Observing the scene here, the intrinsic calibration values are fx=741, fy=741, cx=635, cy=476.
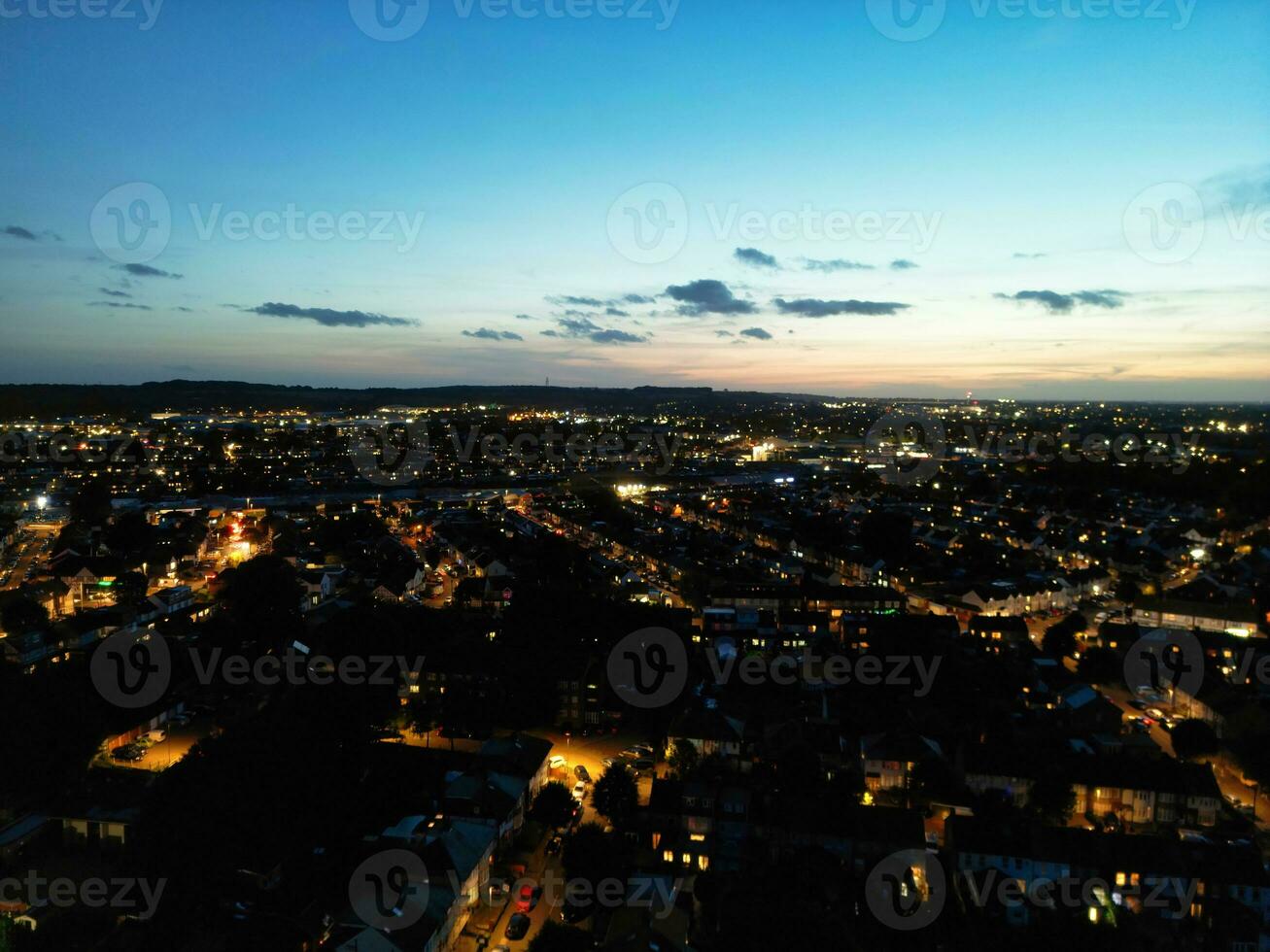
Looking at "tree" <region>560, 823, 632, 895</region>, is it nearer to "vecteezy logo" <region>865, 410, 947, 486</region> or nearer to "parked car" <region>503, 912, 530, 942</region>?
"parked car" <region>503, 912, 530, 942</region>

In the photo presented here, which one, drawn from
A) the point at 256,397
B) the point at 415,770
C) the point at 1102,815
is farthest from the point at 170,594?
the point at 256,397

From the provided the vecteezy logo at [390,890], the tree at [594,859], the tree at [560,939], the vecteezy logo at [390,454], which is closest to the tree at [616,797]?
the tree at [594,859]

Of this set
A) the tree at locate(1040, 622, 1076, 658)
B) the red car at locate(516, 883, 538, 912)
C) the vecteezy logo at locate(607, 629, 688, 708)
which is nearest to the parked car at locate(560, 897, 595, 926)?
the red car at locate(516, 883, 538, 912)

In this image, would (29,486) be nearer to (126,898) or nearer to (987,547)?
(126,898)

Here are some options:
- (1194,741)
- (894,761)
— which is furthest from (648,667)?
(1194,741)
